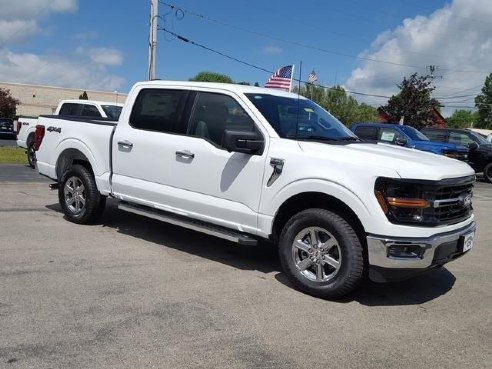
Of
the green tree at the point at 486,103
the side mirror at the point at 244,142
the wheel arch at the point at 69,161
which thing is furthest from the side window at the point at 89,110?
the green tree at the point at 486,103

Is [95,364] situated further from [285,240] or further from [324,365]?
[285,240]

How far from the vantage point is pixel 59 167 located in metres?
7.73

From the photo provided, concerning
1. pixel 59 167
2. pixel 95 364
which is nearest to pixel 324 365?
pixel 95 364

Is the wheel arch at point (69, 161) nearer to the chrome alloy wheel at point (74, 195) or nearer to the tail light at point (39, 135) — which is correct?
the chrome alloy wheel at point (74, 195)

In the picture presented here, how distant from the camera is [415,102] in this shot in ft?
121

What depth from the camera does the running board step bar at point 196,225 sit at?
5488mm

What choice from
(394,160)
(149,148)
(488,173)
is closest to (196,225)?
(149,148)

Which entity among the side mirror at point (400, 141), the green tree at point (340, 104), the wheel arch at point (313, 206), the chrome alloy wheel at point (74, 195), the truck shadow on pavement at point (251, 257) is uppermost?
the green tree at point (340, 104)

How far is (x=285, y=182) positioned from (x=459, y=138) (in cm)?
1744

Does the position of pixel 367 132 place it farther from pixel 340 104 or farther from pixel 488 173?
pixel 340 104

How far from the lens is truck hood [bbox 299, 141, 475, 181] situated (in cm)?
464

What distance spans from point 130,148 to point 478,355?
4.44 m

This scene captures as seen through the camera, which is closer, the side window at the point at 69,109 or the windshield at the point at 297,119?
the windshield at the point at 297,119

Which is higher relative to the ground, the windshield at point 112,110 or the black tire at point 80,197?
the windshield at point 112,110
